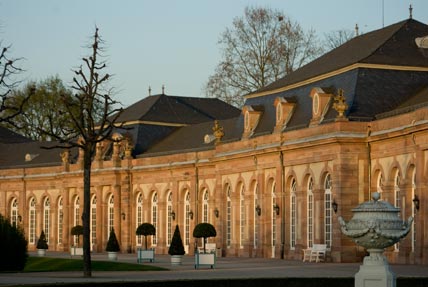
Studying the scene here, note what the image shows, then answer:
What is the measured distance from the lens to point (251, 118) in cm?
6225

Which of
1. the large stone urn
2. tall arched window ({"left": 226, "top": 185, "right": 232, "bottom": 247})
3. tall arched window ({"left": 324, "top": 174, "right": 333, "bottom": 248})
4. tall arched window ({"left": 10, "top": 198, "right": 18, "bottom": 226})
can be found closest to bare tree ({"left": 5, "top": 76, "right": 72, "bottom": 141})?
tall arched window ({"left": 10, "top": 198, "right": 18, "bottom": 226})

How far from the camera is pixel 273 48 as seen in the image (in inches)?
3238

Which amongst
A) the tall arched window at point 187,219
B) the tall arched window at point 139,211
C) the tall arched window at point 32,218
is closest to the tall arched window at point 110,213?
the tall arched window at point 139,211

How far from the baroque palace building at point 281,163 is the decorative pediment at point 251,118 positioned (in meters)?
0.06

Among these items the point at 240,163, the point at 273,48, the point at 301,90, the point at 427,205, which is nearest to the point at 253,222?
the point at 240,163

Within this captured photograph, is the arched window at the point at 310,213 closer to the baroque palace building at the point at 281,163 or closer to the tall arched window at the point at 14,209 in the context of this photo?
the baroque palace building at the point at 281,163

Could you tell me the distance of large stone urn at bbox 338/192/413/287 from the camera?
27156mm

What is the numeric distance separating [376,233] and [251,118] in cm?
3538

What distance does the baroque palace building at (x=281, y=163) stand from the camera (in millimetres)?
50438

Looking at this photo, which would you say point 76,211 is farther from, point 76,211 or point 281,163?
point 281,163

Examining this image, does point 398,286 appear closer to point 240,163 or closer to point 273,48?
point 240,163

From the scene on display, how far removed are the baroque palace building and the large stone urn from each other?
1873 cm

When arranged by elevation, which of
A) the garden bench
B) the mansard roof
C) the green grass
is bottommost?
the green grass

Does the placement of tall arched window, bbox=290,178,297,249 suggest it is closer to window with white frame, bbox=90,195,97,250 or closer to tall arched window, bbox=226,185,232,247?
tall arched window, bbox=226,185,232,247
